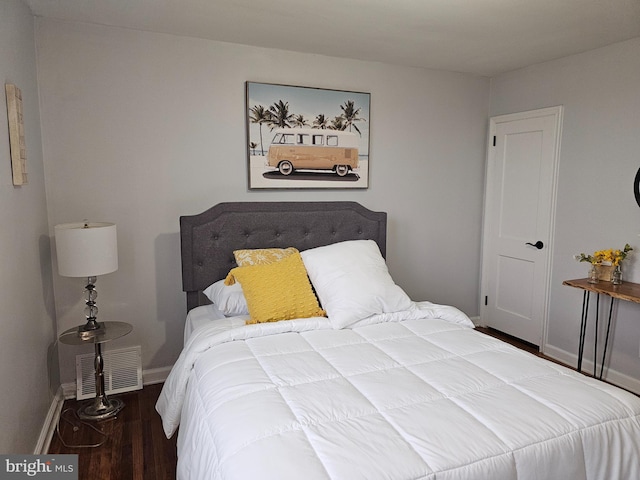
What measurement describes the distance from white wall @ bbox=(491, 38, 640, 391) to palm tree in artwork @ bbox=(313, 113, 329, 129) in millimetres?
1757

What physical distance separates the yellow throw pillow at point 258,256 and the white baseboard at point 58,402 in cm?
102

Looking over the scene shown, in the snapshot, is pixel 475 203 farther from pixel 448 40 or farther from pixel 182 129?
pixel 182 129

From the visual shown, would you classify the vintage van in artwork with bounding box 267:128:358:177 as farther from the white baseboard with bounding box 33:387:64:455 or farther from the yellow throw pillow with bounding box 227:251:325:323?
the white baseboard with bounding box 33:387:64:455

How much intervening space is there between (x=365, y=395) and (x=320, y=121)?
2.30m

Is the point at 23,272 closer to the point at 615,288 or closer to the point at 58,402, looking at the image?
the point at 58,402

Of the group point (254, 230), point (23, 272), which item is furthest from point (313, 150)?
point (23, 272)

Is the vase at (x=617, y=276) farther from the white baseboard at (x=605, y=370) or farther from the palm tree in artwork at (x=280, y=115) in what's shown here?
the palm tree in artwork at (x=280, y=115)

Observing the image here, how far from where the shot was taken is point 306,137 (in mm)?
3408

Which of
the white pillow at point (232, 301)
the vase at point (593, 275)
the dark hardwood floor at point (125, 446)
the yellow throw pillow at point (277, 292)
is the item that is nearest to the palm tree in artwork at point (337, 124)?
the yellow throw pillow at point (277, 292)

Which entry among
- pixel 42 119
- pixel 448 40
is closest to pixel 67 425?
pixel 42 119

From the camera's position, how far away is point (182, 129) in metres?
3.07

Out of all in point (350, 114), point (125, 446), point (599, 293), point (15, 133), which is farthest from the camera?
point (350, 114)

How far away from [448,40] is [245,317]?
229 centimetres

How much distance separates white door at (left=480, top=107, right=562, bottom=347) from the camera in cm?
366
